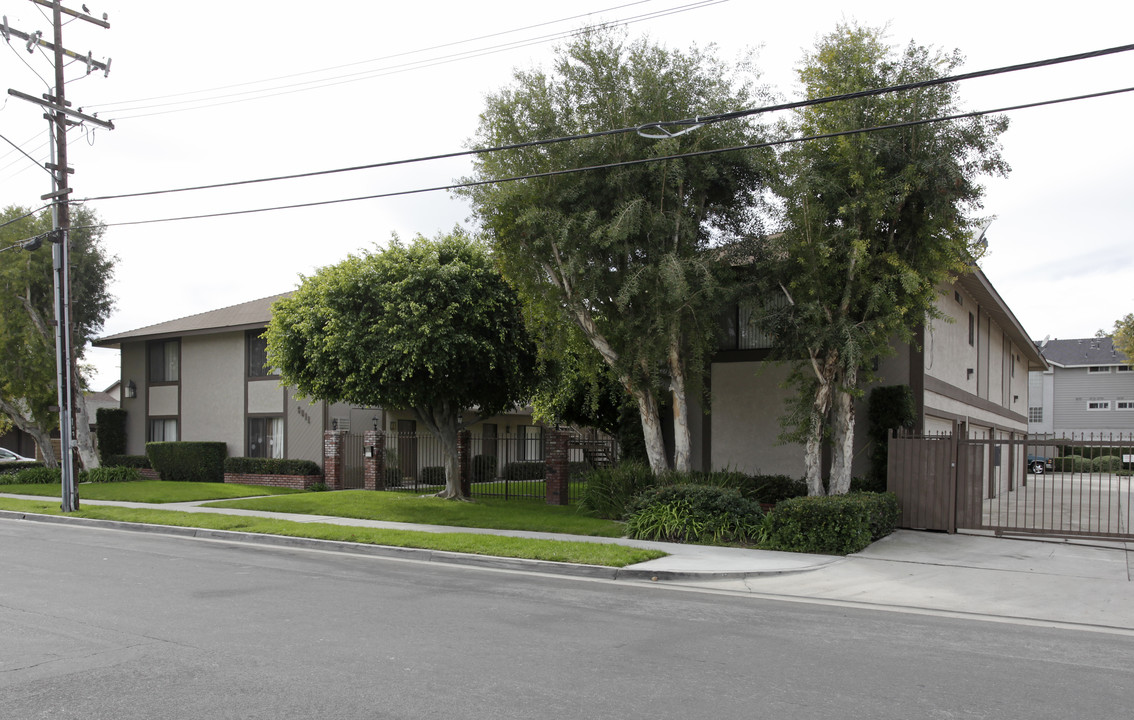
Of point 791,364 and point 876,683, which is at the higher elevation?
point 791,364

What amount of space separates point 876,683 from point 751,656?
107 centimetres

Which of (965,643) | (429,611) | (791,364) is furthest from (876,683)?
(791,364)

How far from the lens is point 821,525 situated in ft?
43.5

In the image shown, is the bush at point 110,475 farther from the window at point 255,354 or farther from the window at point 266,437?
the window at point 255,354

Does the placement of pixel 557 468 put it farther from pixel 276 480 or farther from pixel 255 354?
pixel 255 354

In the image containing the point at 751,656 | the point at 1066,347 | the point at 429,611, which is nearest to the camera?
the point at 751,656

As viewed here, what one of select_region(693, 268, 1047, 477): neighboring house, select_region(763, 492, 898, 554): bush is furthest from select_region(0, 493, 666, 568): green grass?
select_region(693, 268, 1047, 477): neighboring house

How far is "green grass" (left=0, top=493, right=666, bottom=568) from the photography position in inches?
487

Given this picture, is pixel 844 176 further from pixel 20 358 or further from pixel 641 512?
pixel 20 358

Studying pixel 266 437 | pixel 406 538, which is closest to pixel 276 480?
pixel 266 437

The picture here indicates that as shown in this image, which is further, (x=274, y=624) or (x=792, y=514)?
(x=792, y=514)

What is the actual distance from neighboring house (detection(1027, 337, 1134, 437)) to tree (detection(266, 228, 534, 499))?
48505 mm

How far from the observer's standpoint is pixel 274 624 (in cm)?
798

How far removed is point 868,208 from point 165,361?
27.3 metres
